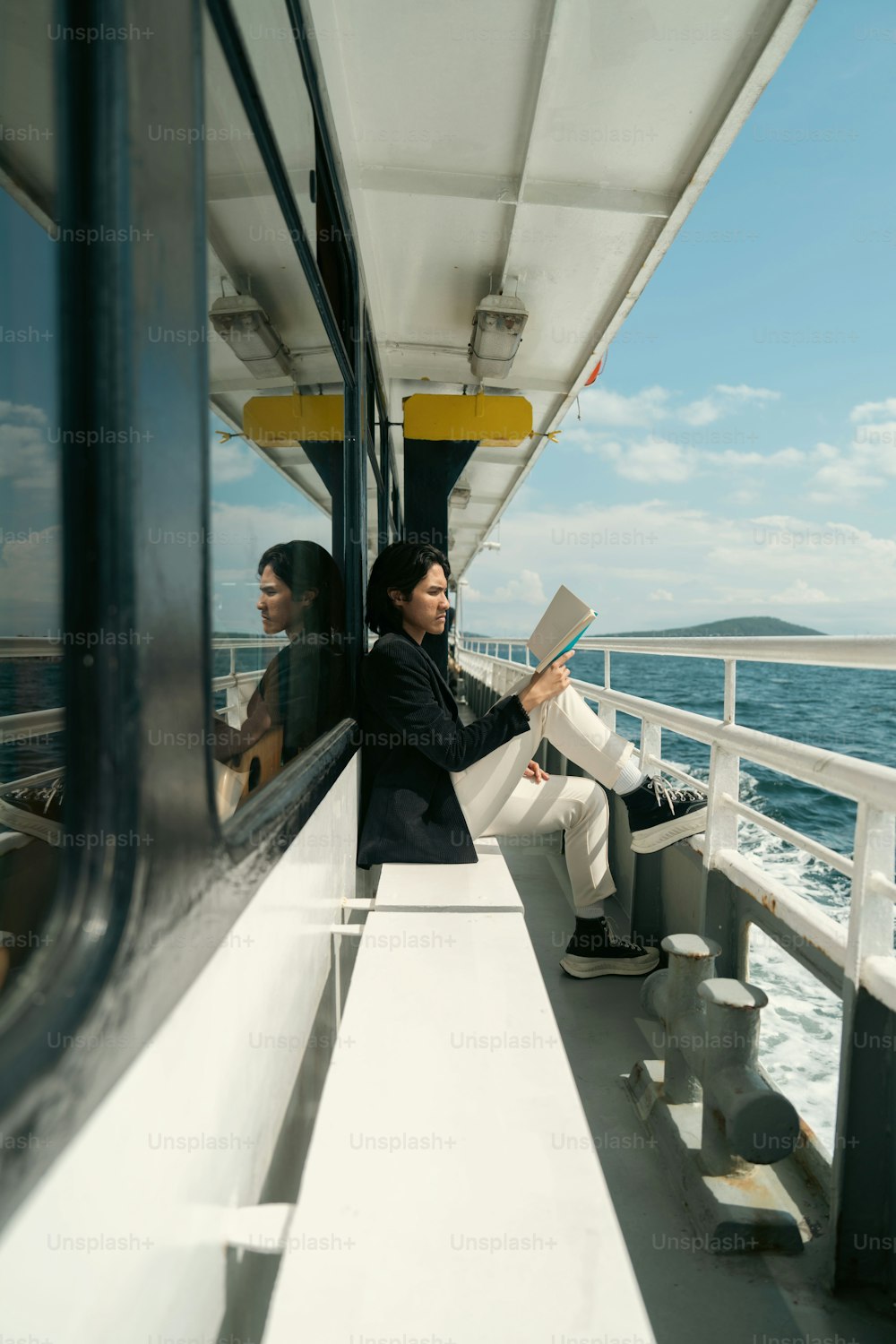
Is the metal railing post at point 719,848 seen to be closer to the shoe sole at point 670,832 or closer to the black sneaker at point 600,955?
the shoe sole at point 670,832

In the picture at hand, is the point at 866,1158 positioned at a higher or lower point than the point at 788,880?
higher

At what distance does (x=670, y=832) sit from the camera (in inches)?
92.9

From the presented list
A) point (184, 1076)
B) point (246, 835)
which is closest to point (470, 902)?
point (246, 835)

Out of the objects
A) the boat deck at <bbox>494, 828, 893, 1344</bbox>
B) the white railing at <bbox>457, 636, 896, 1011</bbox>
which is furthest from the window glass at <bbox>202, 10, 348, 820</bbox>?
the white railing at <bbox>457, 636, 896, 1011</bbox>

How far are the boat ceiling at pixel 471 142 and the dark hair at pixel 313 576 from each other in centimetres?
15

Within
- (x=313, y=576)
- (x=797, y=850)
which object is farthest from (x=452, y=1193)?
(x=797, y=850)

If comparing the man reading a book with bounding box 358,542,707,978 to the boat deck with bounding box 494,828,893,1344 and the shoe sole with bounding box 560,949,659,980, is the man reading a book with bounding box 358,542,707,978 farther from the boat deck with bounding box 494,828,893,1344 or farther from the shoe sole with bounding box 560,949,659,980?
the boat deck with bounding box 494,828,893,1344

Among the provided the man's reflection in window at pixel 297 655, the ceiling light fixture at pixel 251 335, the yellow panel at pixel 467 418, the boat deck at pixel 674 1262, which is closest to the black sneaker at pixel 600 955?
the boat deck at pixel 674 1262

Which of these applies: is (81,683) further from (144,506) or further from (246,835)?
(246,835)

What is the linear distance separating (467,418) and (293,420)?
2.71 m

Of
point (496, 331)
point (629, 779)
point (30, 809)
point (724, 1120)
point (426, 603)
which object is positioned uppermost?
point (496, 331)

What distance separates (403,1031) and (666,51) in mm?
2200

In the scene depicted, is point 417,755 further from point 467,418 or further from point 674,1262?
point 467,418

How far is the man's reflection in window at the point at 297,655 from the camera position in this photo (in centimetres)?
125
